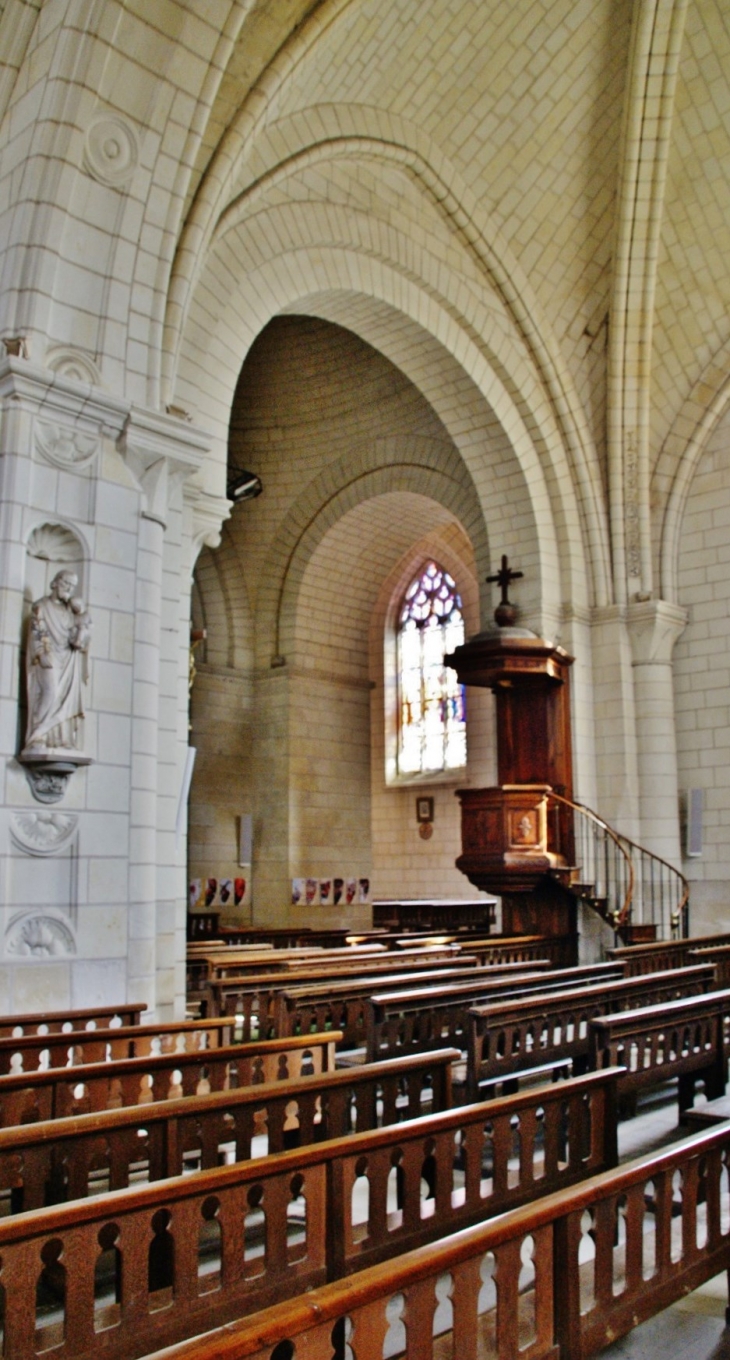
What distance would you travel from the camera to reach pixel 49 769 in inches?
244

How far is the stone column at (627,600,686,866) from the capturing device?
40.0 ft

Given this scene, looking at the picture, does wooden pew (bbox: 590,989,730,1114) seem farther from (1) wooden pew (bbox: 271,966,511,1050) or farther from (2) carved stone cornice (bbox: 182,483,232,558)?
(2) carved stone cornice (bbox: 182,483,232,558)

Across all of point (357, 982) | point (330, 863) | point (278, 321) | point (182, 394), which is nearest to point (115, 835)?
point (357, 982)

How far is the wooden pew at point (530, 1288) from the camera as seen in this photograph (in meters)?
1.82

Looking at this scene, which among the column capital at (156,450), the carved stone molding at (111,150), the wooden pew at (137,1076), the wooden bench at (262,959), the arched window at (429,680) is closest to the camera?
the wooden pew at (137,1076)

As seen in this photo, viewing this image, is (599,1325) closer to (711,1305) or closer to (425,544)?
(711,1305)

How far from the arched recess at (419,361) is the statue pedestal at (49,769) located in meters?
3.53

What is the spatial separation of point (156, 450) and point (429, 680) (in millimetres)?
11104

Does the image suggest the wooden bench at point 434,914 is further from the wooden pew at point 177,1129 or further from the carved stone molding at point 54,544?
the wooden pew at point 177,1129

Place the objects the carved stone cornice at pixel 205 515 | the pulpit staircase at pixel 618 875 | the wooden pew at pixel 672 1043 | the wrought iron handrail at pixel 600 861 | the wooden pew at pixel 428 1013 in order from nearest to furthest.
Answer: the wooden pew at pixel 672 1043
the wooden pew at pixel 428 1013
the carved stone cornice at pixel 205 515
the pulpit staircase at pixel 618 875
the wrought iron handrail at pixel 600 861

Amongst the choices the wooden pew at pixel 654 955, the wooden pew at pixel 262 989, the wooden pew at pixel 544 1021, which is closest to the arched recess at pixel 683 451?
the wooden pew at pixel 654 955

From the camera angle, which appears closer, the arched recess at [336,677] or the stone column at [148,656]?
the stone column at [148,656]

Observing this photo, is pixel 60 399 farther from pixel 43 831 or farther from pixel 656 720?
pixel 656 720

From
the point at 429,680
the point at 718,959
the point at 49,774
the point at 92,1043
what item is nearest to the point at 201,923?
the point at 429,680
